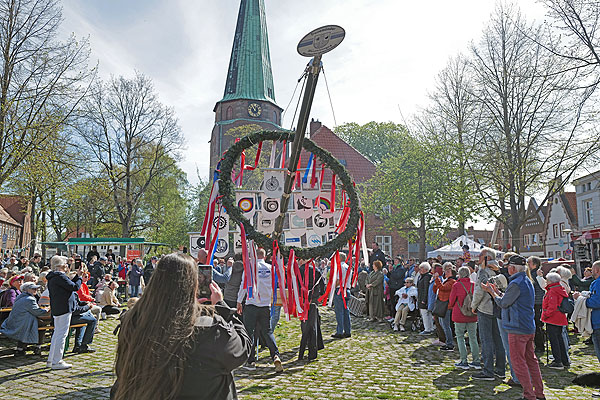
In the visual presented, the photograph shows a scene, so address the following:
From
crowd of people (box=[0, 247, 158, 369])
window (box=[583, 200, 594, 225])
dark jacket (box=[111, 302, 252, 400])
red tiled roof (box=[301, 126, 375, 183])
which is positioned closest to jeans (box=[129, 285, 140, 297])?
crowd of people (box=[0, 247, 158, 369])

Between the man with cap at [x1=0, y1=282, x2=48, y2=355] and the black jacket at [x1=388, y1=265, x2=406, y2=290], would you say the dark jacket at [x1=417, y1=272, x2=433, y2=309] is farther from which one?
the man with cap at [x1=0, y1=282, x2=48, y2=355]

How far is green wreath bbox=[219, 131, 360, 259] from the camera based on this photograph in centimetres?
696

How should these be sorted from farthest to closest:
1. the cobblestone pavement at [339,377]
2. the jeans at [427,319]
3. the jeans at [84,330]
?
the jeans at [427,319]
the jeans at [84,330]
the cobblestone pavement at [339,377]

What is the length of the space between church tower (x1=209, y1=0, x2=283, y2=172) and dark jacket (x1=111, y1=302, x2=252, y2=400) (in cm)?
5066

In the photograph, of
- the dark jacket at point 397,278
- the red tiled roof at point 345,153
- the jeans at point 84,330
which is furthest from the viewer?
the red tiled roof at point 345,153

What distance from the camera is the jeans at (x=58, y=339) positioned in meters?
7.63

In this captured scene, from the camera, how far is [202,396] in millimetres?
2262

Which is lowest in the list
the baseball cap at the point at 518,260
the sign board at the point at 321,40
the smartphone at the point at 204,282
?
the smartphone at the point at 204,282

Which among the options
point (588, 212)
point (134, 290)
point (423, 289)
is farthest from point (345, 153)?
point (423, 289)

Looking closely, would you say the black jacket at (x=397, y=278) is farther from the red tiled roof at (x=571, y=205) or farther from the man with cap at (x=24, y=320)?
the red tiled roof at (x=571, y=205)

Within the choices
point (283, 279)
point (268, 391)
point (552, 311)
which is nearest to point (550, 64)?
point (552, 311)

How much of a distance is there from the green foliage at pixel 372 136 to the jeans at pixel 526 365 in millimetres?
47353

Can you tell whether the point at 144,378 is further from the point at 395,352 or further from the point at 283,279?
the point at 395,352

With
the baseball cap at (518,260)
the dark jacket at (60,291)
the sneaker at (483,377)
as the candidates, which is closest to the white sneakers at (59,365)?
the dark jacket at (60,291)
